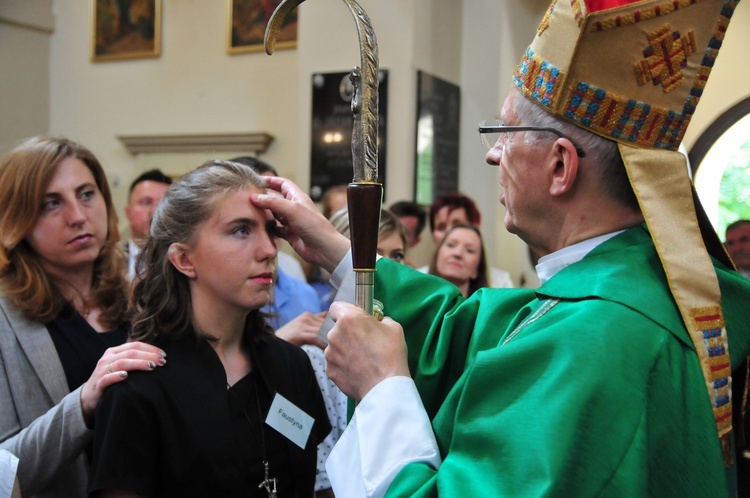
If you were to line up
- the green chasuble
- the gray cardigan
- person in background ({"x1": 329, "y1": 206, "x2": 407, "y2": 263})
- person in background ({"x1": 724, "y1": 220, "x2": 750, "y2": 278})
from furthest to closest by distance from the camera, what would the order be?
person in background ({"x1": 724, "y1": 220, "x2": 750, "y2": 278})
person in background ({"x1": 329, "y1": 206, "x2": 407, "y2": 263})
the gray cardigan
the green chasuble

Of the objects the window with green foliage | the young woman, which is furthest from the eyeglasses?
the window with green foliage

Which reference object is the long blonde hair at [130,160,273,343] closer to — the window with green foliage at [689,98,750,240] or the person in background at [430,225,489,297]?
the person in background at [430,225,489,297]

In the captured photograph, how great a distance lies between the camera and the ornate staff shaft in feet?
4.87

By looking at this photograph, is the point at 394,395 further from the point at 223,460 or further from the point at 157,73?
the point at 157,73

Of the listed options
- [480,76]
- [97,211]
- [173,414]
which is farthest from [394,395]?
[480,76]

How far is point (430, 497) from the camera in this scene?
1.21m

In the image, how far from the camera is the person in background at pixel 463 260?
4.31 m

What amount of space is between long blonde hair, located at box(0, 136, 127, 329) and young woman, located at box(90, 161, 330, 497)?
10.8 inches

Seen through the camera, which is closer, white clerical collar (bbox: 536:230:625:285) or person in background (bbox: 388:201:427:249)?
white clerical collar (bbox: 536:230:625:285)

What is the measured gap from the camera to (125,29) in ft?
28.5

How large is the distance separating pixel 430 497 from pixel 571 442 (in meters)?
0.24

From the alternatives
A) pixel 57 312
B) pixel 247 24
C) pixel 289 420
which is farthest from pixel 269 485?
pixel 247 24

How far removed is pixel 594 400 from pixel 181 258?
1.33 m

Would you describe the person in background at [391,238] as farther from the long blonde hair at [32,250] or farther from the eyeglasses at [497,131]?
the eyeglasses at [497,131]
